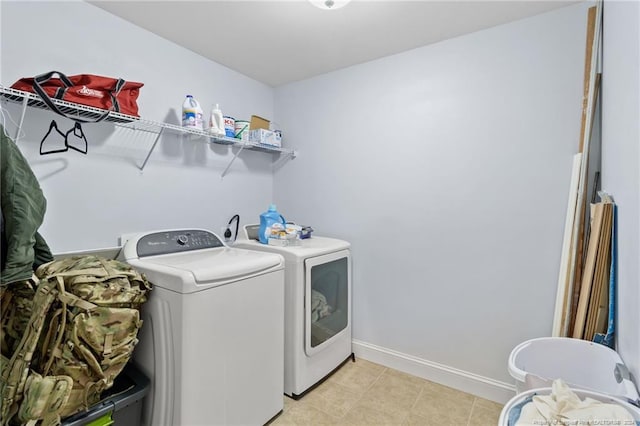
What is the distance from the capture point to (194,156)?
2.37 m

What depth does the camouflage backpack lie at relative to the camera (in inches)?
43.1

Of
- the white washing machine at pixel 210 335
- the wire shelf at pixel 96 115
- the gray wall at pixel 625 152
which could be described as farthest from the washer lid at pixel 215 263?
the gray wall at pixel 625 152

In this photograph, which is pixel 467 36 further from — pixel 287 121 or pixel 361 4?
pixel 287 121

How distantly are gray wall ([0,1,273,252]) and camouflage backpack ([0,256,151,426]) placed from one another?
0.55m

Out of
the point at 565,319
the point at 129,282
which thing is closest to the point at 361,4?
the point at 129,282

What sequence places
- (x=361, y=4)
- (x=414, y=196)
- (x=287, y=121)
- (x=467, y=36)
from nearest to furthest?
(x=361, y=4), (x=467, y=36), (x=414, y=196), (x=287, y=121)

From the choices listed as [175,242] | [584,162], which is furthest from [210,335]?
[584,162]

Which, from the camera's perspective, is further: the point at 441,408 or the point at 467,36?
the point at 467,36

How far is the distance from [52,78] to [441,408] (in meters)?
2.76

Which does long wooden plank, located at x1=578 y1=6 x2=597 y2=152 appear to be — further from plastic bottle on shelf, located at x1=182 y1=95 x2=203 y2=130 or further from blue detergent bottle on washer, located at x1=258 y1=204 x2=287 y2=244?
plastic bottle on shelf, located at x1=182 y1=95 x2=203 y2=130

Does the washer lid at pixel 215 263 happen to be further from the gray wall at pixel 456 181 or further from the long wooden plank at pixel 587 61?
the long wooden plank at pixel 587 61

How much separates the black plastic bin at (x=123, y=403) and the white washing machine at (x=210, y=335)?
5 cm

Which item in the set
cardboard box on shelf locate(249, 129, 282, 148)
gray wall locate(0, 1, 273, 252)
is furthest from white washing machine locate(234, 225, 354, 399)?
cardboard box on shelf locate(249, 129, 282, 148)

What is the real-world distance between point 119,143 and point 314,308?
65.0 inches
